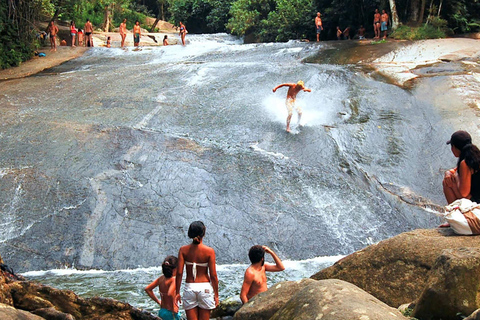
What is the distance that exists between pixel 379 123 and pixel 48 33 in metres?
19.7

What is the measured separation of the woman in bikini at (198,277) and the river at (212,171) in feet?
5.74

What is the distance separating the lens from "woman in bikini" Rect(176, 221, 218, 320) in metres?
5.26

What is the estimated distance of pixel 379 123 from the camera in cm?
1216

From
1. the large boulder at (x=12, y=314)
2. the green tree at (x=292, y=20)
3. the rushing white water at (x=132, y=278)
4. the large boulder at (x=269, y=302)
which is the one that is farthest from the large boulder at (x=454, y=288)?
the green tree at (x=292, y=20)

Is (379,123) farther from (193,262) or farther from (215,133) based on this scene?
(193,262)

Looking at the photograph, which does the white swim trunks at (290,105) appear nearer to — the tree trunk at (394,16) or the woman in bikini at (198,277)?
the woman in bikini at (198,277)

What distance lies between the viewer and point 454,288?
3727mm

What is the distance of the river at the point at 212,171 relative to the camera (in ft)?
27.8

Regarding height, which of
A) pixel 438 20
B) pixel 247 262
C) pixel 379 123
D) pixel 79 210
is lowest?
pixel 247 262

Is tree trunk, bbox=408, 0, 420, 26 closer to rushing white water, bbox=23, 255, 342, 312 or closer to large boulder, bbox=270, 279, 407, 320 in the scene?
rushing white water, bbox=23, 255, 342, 312

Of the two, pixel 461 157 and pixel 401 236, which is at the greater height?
pixel 461 157


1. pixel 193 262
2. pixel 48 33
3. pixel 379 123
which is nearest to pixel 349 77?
pixel 379 123

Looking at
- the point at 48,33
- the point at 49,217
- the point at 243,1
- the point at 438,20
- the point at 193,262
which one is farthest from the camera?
the point at 243,1

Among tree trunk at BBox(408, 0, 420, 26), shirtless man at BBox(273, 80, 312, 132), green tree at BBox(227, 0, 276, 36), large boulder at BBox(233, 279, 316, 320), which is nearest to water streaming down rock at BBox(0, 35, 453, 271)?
shirtless man at BBox(273, 80, 312, 132)
